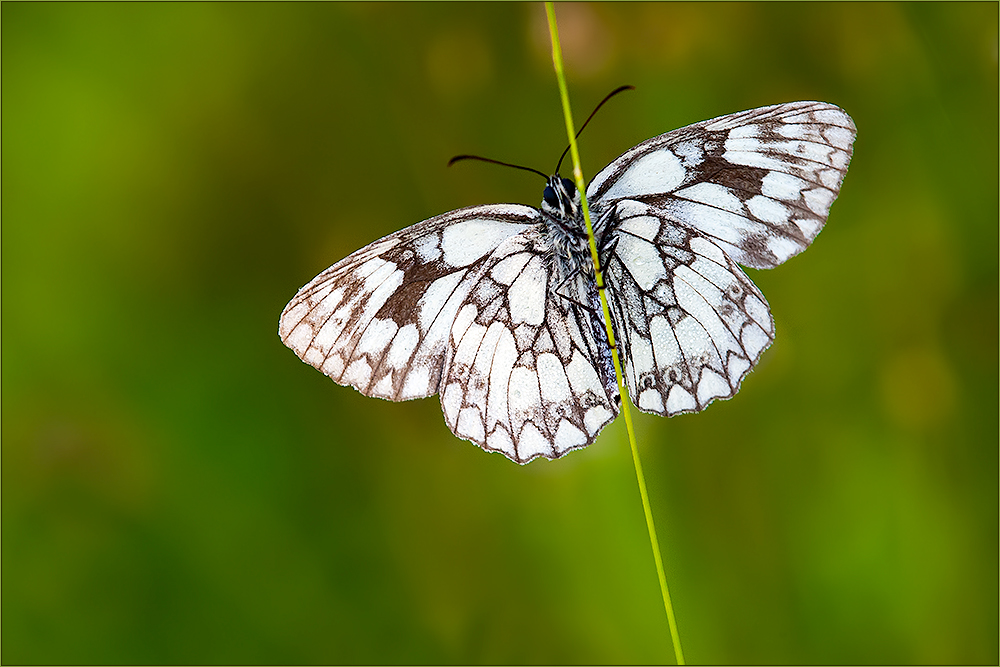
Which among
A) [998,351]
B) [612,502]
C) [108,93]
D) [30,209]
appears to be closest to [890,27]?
[998,351]

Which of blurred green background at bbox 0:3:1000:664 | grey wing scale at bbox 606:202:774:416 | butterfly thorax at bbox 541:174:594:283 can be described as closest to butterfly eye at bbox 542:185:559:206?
butterfly thorax at bbox 541:174:594:283

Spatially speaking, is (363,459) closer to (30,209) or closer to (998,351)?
(30,209)

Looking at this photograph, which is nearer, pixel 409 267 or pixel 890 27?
pixel 409 267

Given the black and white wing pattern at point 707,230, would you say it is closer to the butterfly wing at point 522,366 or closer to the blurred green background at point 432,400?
the butterfly wing at point 522,366

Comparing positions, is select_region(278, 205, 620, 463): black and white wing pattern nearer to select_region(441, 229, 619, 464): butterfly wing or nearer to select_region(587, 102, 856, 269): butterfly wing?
select_region(441, 229, 619, 464): butterfly wing

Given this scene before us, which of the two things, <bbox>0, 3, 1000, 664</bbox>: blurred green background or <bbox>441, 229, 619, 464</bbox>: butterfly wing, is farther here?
<bbox>0, 3, 1000, 664</bbox>: blurred green background

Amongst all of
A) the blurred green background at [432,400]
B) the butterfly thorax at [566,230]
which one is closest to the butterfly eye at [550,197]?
the butterfly thorax at [566,230]
